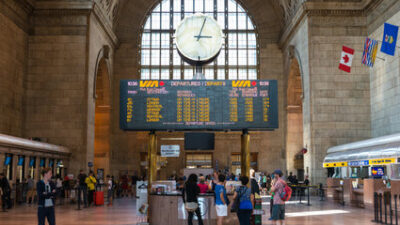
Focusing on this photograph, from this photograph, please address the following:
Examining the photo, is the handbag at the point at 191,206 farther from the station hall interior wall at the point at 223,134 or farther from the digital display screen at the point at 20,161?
the station hall interior wall at the point at 223,134

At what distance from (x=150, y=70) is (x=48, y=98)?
45.8 ft

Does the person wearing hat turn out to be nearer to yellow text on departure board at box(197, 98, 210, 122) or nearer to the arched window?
yellow text on departure board at box(197, 98, 210, 122)

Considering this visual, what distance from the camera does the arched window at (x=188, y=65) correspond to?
42938 mm

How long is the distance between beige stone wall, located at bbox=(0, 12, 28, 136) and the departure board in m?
14.1

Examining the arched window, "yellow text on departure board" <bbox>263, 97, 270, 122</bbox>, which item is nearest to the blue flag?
"yellow text on departure board" <bbox>263, 97, 270, 122</bbox>

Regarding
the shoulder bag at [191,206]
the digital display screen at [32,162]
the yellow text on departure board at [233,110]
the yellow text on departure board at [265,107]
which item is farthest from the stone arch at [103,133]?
the shoulder bag at [191,206]

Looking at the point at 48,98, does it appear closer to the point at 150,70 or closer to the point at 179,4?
the point at 150,70

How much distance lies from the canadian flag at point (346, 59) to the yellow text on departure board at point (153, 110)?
1556 centimetres

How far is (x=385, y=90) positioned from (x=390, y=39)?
5527mm

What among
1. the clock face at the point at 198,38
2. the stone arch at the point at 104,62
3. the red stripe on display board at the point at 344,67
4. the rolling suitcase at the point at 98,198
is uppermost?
the stone arch at the point at 104,62

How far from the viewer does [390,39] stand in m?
22.4

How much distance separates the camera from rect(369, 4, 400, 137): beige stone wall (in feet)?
83.4

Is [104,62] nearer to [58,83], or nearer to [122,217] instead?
[58,83]

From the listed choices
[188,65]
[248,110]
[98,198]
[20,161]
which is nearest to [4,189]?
[20,161]
